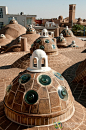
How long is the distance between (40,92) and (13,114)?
1095 mm

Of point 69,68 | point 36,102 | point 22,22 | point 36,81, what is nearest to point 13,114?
point 36,102

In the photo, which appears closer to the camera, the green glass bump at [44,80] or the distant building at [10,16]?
the green glass bump at [44,80]

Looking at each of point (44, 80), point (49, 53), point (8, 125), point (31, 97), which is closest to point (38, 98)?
point (31, 97)

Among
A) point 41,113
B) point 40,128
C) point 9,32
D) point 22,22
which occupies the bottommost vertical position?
point 40,128

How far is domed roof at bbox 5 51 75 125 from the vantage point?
15.0 feet

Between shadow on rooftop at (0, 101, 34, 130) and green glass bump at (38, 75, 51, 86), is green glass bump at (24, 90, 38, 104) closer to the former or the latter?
green glass bump at (38, 75, 51, 86)

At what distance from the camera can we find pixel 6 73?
31.9ft

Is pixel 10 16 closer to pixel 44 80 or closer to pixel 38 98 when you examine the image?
pixel 44 80

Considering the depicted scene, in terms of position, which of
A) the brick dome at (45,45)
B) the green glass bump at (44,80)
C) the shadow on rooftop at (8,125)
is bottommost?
the shadow on rooftop at (8,125)

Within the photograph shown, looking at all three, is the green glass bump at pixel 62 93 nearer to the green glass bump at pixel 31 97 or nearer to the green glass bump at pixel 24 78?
the green glass bump at pixel 31 97

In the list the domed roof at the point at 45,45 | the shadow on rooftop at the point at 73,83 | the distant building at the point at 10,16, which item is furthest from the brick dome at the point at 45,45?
the distant building at the point at 10,16

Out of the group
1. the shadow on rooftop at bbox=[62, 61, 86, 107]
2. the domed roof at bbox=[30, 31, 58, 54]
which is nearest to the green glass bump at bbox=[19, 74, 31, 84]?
the shadow on rooftop at bbox=[62, 61, 86, 107]

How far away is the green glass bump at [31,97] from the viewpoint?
4.61m

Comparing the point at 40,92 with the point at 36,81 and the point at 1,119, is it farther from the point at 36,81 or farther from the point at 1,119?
the point at 1,119
